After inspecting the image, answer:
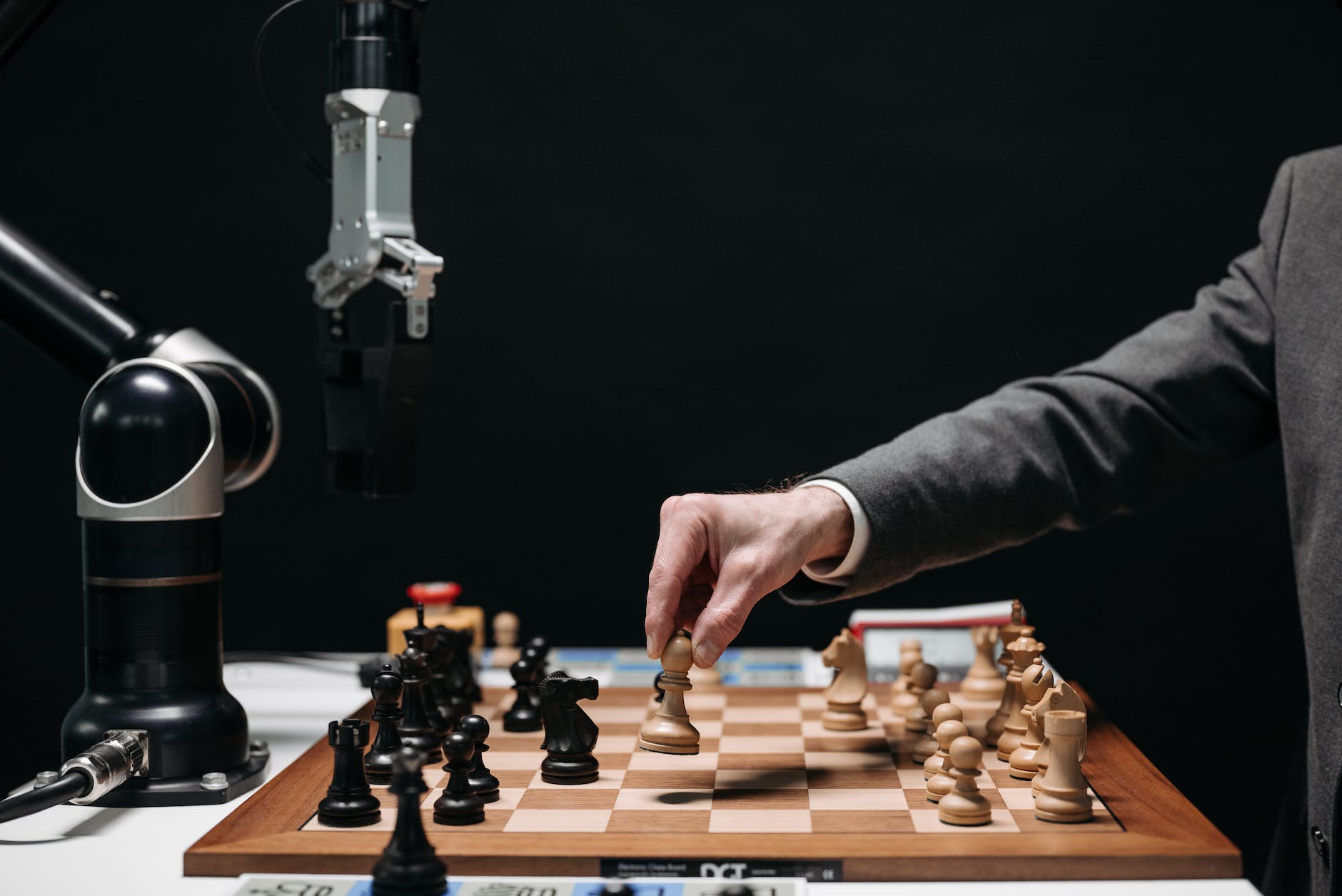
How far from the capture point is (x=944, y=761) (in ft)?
4.06

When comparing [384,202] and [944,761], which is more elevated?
[384,202]

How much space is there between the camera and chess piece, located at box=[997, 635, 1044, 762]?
55.6 inches

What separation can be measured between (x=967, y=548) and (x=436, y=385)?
1261 mm

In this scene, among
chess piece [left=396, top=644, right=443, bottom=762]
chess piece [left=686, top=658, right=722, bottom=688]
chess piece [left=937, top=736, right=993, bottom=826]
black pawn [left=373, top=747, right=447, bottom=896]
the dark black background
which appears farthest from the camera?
the dark black background

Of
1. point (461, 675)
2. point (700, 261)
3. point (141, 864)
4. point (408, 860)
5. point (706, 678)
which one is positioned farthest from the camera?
point (700, 261)

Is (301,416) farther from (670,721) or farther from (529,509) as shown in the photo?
(670,721)

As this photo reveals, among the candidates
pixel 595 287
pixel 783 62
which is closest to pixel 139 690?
pixel 595 287

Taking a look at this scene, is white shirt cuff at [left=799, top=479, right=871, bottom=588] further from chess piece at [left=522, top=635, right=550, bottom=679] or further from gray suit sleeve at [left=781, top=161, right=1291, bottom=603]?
chess piece at [left=522, top=635, right=550, bottom=679]

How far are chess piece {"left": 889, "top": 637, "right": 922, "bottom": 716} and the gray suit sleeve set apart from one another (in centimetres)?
16

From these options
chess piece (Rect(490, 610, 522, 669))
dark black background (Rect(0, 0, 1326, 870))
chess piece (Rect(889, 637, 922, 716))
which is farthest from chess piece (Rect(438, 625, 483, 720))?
dark black background (Rect(0, 0, 1326, 870))

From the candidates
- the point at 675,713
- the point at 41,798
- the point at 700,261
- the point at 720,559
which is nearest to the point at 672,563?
the point at 720,559

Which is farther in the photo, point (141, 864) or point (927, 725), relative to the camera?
point (927, 725)

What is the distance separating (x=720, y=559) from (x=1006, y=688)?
1.35 feet

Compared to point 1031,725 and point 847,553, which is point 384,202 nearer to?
point 847,553
